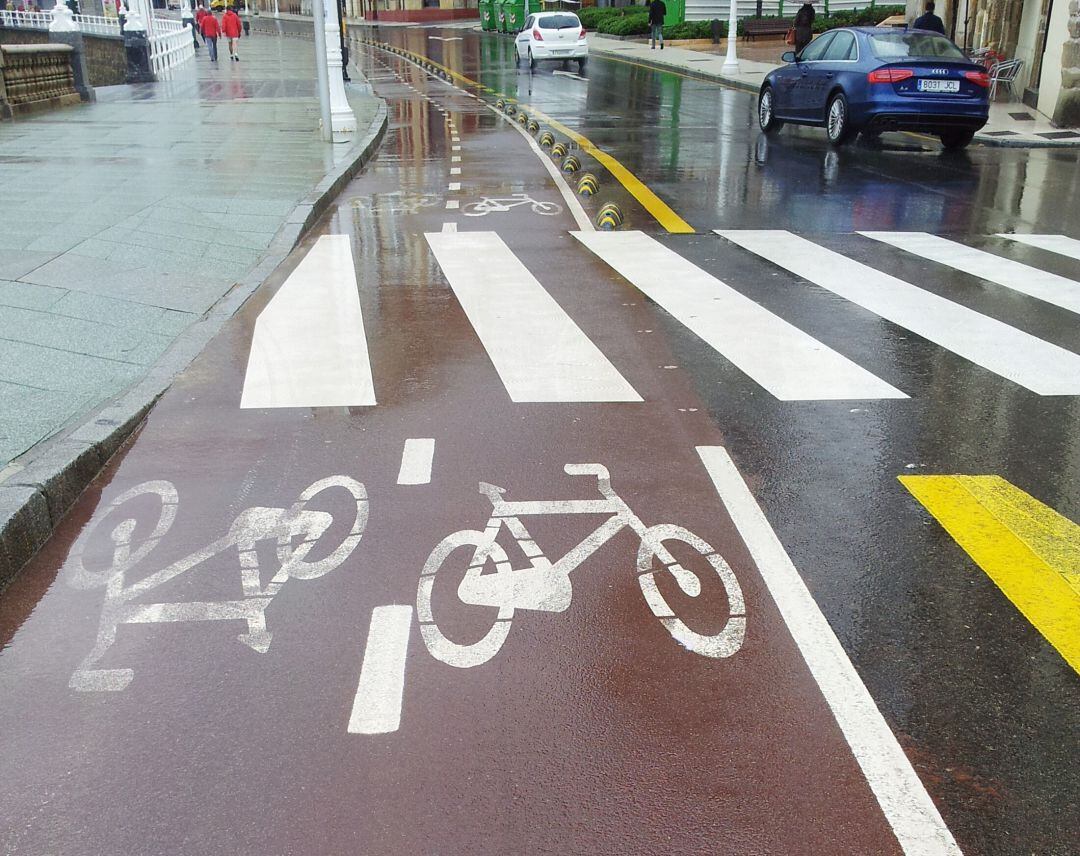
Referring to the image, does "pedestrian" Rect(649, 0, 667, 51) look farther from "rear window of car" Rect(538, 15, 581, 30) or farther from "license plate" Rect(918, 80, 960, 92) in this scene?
"license plate" Rect(918, 80, 960, 92)

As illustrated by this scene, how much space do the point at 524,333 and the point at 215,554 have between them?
138 inches

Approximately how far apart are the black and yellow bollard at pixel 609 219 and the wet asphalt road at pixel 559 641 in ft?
11.8

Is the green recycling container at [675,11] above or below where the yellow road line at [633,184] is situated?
above

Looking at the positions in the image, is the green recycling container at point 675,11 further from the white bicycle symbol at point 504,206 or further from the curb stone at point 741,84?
the white bicycle symbol at point 504,206

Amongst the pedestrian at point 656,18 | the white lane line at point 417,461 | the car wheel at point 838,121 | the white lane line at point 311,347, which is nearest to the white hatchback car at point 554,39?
the pedestrian at point 656,18

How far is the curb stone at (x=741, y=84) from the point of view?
1814 centimetres

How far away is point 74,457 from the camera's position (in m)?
5.05

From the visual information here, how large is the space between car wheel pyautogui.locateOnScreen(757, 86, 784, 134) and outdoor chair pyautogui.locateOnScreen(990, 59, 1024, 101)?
6263 mm

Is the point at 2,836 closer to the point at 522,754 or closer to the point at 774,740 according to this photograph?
the point at 522,754

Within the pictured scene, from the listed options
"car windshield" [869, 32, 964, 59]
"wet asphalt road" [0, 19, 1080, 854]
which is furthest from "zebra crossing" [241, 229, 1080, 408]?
"car windshield" [869, 32, 964, 59]

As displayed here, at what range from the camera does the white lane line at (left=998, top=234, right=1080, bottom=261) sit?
33.5 ft

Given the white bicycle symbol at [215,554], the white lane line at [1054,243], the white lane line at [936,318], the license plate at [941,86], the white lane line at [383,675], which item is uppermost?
the license plate at [941,86]

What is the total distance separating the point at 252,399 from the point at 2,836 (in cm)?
354

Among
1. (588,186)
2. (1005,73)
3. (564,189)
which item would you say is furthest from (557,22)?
(588,186)
